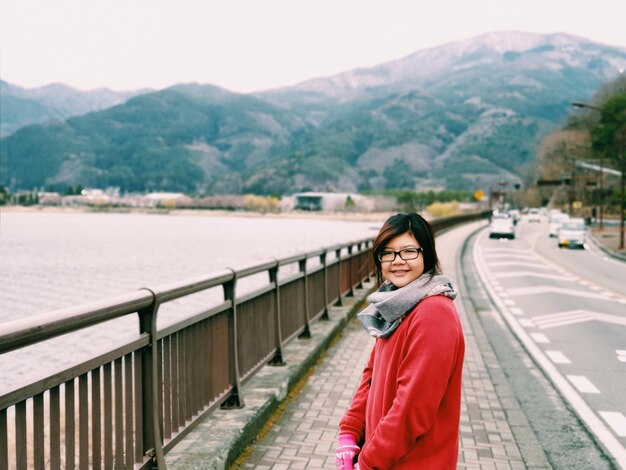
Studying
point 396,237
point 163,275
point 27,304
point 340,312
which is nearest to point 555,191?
point 163,275

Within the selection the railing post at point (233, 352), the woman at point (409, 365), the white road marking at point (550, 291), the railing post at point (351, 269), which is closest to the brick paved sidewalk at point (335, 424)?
the railing post at point (233, 352)

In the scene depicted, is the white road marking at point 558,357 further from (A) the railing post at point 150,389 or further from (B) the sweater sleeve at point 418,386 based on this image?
(B) the sweater sleeve at point 418,386

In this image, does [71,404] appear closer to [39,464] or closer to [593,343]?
[39,464]

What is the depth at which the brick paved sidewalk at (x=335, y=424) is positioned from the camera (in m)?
5.10

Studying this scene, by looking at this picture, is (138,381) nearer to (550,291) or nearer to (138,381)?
(138,381)

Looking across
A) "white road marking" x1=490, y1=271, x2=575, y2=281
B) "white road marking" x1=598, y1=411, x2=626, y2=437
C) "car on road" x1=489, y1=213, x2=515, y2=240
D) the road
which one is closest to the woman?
the road

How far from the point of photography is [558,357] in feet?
30.8

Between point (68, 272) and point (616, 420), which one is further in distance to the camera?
point (68, 272)

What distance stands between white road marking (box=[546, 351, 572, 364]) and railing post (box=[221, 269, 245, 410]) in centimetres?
484

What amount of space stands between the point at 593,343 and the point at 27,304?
23.6m

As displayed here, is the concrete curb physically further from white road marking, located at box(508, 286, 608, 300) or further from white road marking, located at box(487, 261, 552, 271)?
white road marking, located at box(487, 261, 552, 271)

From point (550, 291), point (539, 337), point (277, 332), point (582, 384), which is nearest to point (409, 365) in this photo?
point (277, 332)

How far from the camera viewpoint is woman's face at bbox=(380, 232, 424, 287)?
2.66 metres

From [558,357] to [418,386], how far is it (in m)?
7.62
